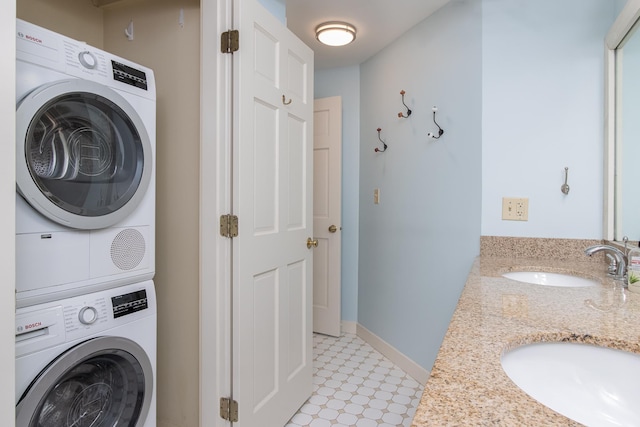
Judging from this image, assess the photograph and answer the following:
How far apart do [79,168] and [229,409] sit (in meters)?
1.09

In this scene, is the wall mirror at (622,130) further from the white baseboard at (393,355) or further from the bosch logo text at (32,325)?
the bosch logo text at (32,325)

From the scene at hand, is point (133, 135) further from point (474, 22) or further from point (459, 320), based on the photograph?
point (474, 22)

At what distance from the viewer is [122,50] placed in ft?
5.95

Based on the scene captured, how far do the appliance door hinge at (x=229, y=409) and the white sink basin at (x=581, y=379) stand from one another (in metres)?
1.17

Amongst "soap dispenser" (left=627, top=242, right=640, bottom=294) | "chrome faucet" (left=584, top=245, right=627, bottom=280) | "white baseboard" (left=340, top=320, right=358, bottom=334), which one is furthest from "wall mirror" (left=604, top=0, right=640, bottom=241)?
"white baseboard" (left=340, top=320, right=358, bottom=334)

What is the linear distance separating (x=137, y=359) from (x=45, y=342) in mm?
342

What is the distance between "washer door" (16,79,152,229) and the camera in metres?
1.05

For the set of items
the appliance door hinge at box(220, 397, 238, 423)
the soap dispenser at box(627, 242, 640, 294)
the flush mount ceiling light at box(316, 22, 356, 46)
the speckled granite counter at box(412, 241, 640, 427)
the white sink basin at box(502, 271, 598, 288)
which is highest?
the flush mount ceiling light at box(316, 22, 356, 46)

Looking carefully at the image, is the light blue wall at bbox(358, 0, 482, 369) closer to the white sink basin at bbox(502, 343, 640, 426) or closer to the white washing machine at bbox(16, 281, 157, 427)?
the white sink basin at bbox(502, 343, 640, 426)

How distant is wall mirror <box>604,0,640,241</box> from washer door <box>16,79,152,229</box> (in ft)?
6.65

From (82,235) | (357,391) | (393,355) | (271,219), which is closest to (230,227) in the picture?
(271,219)

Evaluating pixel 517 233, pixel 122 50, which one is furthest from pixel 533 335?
pixel 122 50

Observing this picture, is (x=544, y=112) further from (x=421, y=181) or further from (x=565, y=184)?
(x=421, y=181)

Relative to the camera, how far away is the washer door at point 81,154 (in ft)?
3.45
